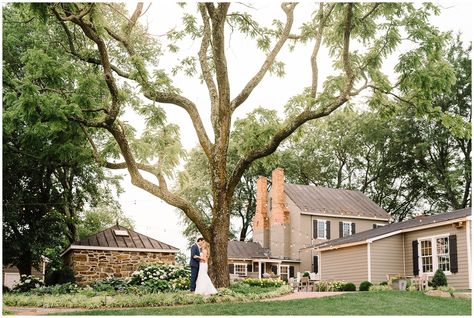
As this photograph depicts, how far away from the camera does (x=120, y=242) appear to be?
2295 centimetres

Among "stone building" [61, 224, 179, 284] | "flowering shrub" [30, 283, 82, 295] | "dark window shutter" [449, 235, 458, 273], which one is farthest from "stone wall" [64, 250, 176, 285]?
"dark window shutter" [449, 235, 458, 273]

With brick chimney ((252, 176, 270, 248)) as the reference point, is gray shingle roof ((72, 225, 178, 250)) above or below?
below

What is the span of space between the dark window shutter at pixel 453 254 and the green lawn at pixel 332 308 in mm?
6512

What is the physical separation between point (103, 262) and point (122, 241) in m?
1.19

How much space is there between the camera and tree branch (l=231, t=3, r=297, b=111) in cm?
1791

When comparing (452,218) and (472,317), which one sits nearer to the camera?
(472,317)

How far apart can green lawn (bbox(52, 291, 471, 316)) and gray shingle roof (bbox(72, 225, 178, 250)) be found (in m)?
10.1

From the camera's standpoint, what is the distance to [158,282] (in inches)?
661

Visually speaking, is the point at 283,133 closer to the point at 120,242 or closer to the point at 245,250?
the point at 120,242

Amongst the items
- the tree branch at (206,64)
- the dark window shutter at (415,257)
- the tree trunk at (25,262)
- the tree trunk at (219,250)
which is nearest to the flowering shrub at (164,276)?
the tree trunk at (219,250)

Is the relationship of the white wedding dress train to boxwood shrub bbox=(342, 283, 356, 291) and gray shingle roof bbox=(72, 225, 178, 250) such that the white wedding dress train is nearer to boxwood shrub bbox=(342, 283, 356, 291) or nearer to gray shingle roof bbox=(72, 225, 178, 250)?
gray shingle roof bbox=(72, 225, 178, 250)

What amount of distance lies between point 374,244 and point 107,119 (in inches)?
531

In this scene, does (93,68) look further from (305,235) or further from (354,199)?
(354,199)

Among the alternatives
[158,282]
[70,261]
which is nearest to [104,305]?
[158,282]
